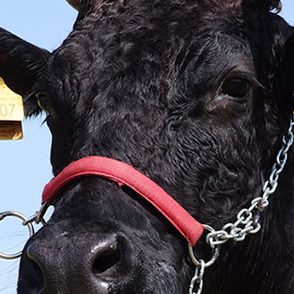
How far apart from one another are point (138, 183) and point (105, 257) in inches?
19.0

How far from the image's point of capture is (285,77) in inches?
235

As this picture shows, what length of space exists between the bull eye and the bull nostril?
1.21 metres

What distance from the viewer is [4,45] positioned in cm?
684

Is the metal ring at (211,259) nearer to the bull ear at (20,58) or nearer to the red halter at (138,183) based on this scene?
the red halter at (138,183)

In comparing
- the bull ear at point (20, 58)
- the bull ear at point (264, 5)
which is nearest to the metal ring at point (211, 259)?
the bull ear at point (264, 5)

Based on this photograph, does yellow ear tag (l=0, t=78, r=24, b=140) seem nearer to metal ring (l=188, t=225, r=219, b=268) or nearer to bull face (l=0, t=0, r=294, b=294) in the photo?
bull face (l=0, t=0, r=294, b=294)

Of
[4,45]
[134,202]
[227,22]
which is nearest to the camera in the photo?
[134,202]

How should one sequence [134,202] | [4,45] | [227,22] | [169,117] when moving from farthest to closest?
1. [4,45]
2. [227,22]
3. [169,117]
4. [134,202]

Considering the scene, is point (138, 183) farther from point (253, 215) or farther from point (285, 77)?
point (285, 77)

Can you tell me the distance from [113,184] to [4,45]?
2.00 meters

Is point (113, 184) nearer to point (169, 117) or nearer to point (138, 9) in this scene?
point (169, 117)

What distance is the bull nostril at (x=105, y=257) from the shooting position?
4793mm

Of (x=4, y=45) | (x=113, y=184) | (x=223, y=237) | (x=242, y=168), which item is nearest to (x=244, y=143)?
(x=242, y=168)

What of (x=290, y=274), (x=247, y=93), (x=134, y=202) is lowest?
(x=290, y=274)
